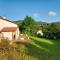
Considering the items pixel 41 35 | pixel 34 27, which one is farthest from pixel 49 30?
pixel 34 27

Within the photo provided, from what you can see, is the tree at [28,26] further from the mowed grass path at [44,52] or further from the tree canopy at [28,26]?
the mowed grass path at [44,52]

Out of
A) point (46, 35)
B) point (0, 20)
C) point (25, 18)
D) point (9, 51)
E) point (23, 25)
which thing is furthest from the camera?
point (25, 18)

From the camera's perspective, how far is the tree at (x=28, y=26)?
6069 cm

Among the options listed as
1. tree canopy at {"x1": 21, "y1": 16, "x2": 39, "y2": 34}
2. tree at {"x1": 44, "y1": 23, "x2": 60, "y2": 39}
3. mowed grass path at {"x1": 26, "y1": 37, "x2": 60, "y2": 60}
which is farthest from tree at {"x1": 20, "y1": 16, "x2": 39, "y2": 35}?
mowed grass path at {"x1": 26, "y1": 37, "x2": 60, "y2": 60}

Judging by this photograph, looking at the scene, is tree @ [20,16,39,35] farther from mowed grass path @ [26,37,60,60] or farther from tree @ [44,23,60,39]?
mowed grass path @ [26,37,60,60]

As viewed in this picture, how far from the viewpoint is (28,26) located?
213 feet

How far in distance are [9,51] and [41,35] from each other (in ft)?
156

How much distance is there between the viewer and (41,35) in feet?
180

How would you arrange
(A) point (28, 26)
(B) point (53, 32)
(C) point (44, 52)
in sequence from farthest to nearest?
(A) point (28, 26), (B) point (53, 32), (C) point (44, 52)

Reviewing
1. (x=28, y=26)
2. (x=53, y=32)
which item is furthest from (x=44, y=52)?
(x=28, y=26)

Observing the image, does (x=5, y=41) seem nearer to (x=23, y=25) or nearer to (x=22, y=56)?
(x=22, y=56)

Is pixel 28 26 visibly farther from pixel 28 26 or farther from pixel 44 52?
pixel 44 52

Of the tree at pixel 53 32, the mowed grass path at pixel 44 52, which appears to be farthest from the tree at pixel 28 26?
the mowed grass path at pixel 44 52

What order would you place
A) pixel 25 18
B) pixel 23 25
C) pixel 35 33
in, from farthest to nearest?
pixel 25 18 < pixel 23 25 < pixel 35 33
